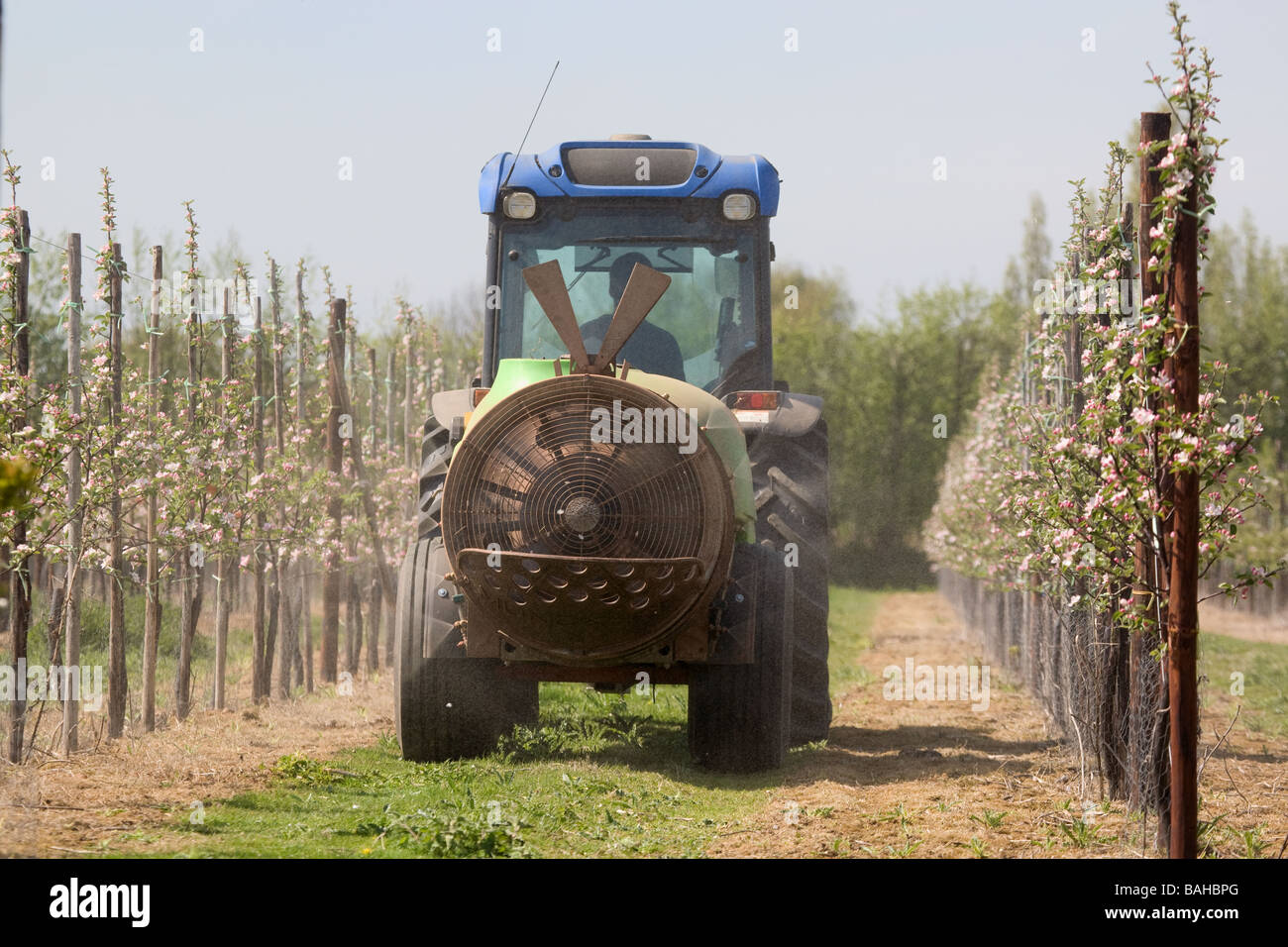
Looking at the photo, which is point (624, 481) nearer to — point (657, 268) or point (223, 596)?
point (657, 268)

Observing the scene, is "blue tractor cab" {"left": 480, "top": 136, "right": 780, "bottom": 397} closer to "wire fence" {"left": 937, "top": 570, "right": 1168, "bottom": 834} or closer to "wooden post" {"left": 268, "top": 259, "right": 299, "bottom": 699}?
"wire fence" {"left": 937, "top": 570, "right": 1168, "bottom": 834}

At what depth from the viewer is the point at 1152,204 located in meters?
5.67

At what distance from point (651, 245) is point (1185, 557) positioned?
4535 mm

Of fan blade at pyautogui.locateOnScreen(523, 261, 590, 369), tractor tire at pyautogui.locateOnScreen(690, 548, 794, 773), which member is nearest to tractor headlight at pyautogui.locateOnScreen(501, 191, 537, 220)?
fan blade at pyautogui.locateOnScreen(523, 261, 590, 369)

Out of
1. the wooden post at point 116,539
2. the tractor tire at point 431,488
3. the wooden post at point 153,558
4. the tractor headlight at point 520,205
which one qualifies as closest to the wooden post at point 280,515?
the wooden post at point 153,558

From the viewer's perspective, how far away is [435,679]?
27.6 feet

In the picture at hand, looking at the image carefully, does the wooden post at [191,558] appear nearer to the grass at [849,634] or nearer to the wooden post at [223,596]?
the wooden post at [223,596]

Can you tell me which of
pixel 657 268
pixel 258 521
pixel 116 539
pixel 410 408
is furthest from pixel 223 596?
pixel 410 408

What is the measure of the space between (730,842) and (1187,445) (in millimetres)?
2659

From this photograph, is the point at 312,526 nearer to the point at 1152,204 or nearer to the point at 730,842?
the point at 730,842

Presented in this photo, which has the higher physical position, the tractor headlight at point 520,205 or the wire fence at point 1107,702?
the tractor headlight at point 520,205

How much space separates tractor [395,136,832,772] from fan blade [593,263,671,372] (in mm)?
A: 11

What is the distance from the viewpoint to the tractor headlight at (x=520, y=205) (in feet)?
30.2
